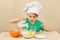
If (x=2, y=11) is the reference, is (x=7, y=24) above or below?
below

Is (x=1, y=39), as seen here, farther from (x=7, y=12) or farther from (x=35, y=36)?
(x=7, y=12)

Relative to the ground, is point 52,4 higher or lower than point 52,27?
higher

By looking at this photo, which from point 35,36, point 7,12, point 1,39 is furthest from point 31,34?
point 7,12

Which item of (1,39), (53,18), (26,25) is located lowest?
(1,39)

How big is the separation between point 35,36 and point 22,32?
0.12 m

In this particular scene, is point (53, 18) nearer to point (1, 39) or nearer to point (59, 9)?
point (59, 9)

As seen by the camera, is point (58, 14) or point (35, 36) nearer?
point (35, 36)

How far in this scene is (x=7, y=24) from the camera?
181cm

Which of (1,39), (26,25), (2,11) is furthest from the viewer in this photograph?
(2,11)

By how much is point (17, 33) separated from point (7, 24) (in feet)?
1.86

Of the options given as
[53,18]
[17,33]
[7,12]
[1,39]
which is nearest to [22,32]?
[17,33]

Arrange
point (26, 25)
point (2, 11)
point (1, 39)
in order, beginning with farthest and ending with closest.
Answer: point (2, 11), point (26, 25), point (1, 39)

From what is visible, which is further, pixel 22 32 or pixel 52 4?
pixel 52 4

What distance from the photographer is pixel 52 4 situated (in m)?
1.82
